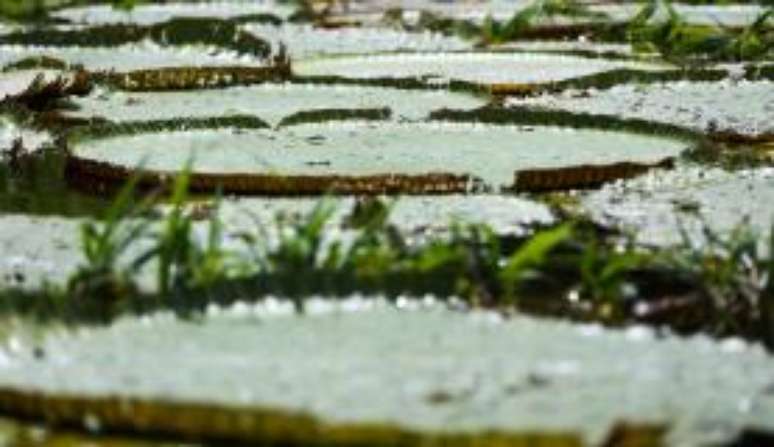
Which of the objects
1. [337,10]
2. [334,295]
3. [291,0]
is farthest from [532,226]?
[291,0]

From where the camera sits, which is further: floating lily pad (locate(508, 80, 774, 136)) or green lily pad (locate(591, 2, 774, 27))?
green lily pad (locate(591, 2, 774, 27))

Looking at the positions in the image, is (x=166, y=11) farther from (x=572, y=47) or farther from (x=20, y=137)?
(x=20, y=137)

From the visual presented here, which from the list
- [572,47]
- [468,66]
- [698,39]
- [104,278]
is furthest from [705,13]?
[104,278]

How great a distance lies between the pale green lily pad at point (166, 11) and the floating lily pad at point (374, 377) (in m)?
3.36

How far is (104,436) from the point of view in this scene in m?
1.26

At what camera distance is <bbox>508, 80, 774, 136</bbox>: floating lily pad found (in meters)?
2.77

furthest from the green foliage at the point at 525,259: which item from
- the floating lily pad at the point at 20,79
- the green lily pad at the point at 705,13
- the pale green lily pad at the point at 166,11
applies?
the pale green lily pad at the point at 166,11

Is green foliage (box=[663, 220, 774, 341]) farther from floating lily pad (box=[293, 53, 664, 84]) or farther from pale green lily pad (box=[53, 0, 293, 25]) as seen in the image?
pale green lily pad (box=[53, 0, 293, 25])

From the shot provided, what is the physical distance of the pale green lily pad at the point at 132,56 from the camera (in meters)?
3.63

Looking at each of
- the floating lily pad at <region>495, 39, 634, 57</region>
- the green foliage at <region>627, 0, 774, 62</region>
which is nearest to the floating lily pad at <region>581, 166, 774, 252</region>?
the green foliage at <region>627, 0, 774, 62</region>

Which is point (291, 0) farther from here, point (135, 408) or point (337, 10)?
point (135, 408)

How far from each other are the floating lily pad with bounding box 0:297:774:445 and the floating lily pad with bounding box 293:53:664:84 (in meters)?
1.94

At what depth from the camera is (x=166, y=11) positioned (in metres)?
5.39

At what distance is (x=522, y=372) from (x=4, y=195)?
43.2 inches
